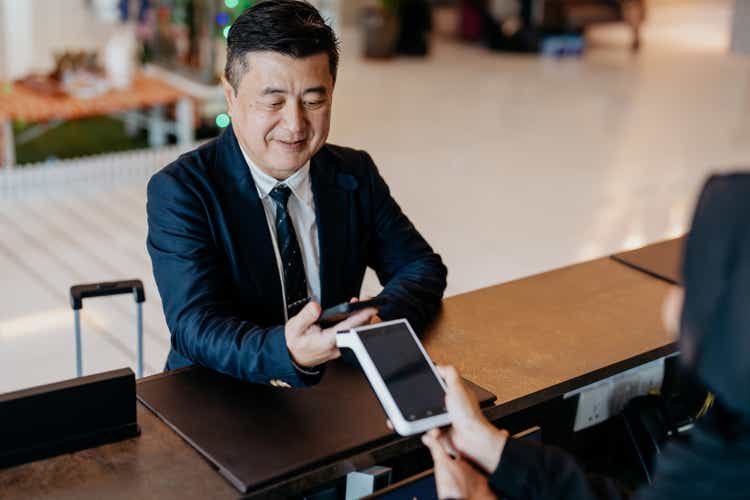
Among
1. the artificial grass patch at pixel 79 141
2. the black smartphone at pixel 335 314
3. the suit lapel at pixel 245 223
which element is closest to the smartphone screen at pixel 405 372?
the black smartphone at pixel 335 314

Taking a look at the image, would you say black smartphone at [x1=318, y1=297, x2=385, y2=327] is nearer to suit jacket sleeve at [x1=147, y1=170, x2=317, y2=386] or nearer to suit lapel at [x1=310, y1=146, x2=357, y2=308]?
suit jacket sleeve at [x1=147, y1=170, x2=317, y2=386]

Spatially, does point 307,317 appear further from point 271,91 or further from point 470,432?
point 271,91

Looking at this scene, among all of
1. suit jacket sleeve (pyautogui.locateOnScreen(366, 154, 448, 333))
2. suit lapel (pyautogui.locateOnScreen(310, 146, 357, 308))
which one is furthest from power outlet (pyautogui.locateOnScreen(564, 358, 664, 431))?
suit lapel (pyautogui.locateOnScreen(310, 146, 357, 308))

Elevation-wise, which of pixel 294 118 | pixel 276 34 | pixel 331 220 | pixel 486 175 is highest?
pixel 276 34

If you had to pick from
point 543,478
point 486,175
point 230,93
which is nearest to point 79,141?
point 486,175

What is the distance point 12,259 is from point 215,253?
10.3 ft

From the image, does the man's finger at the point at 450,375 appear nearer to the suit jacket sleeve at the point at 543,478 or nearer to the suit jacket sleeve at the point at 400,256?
the suit jacket sleeve at the point at 543,478

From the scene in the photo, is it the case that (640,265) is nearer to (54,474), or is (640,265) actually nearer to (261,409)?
(261,409)

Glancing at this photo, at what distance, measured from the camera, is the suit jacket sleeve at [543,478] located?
1.48 meters

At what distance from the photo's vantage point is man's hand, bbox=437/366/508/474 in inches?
61.6

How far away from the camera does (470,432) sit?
1.59 meters

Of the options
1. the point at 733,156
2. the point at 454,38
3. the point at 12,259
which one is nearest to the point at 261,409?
the point at 12,259

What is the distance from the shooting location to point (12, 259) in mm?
4898

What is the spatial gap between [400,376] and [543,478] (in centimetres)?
31
